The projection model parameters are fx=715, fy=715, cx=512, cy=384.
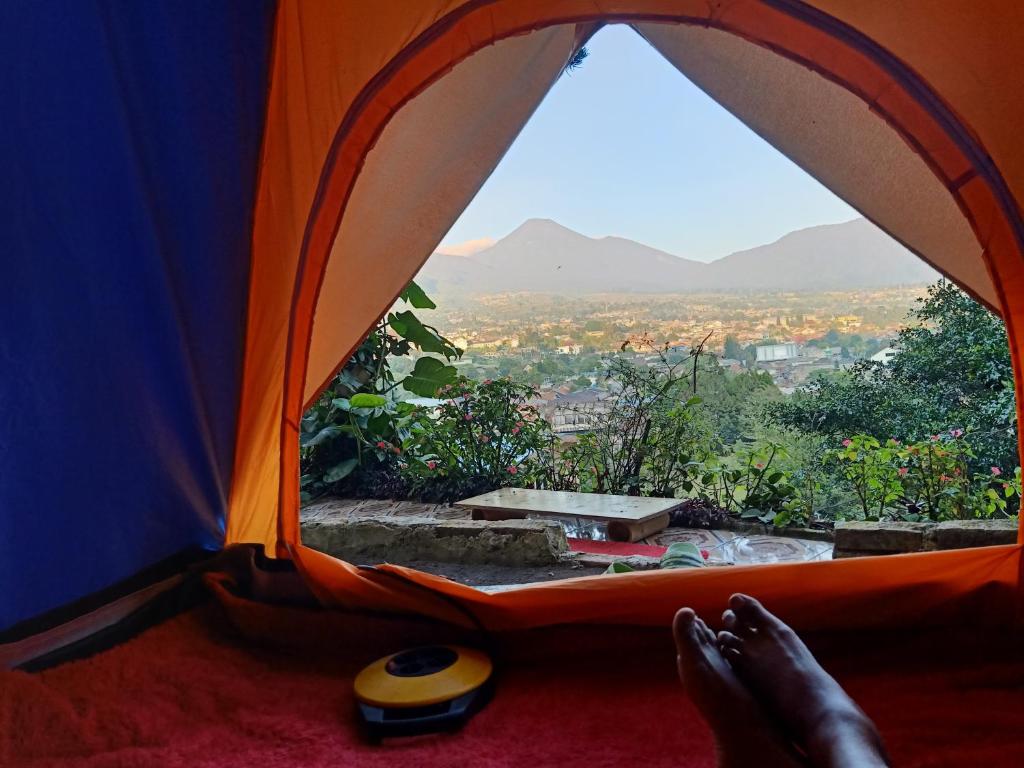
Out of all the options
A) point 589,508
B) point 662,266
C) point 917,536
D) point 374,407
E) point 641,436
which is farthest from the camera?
point 662,266

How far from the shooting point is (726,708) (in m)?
0.87

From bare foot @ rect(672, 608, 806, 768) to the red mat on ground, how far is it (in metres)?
1.66

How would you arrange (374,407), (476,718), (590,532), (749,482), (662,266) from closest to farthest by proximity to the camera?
1. (476,718)
2. (590,532)
3. (749,482)
4. (374,407)
5. (662,266)

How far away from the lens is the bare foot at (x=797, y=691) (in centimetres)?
81

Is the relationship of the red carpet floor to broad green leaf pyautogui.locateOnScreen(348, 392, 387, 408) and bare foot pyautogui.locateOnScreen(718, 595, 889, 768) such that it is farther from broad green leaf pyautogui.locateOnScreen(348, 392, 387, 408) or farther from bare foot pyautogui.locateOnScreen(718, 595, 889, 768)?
broad green leaf pyautogui.locateOnScreen(348, 392, 387, 408)

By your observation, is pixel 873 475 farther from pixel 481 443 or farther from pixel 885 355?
pixel 481 443

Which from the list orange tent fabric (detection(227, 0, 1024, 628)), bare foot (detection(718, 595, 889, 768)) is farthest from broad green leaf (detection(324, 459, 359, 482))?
bare foot (detection(718, 595, 889, 768))

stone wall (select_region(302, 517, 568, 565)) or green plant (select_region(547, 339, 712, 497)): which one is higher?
green plant (select_region(547, 339, 712, 497))

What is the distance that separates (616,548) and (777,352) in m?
1.65

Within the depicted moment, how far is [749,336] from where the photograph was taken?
3.81 m

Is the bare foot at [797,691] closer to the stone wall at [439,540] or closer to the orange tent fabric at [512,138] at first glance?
the orange tent fabric at [512,138]

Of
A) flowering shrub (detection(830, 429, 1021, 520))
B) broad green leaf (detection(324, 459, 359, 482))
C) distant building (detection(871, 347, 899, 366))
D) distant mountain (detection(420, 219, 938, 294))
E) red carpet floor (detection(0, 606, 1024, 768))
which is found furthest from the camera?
distant mountain (detection(420, 219, 938, 294))

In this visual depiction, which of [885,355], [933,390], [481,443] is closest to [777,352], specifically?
[885,355]

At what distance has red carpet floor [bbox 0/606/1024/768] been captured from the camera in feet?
3.23
